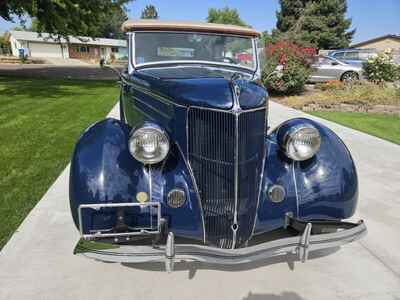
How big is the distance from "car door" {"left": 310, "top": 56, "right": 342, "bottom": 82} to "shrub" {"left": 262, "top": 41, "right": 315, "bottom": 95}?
1932 millimetres

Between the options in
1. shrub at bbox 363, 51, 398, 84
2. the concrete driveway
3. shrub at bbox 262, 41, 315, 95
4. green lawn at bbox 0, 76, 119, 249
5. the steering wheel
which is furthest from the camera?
shrub at bbox 363, 51, 398, 84

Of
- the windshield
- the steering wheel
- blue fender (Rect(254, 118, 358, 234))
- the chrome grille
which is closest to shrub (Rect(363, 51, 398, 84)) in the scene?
the steering wheel

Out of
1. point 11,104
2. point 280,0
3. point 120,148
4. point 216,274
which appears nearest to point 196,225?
point 216,274

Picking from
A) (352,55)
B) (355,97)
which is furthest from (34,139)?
(352,55)

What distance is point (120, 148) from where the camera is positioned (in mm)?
2523

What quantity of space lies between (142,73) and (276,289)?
229 cm

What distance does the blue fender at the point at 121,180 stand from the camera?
2322 mm

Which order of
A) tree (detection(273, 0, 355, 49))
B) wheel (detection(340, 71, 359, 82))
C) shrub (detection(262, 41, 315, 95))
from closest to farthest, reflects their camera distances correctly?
shrub (detection(262, 41, 315, 95)) < wheel (detection(340, 71, 359, 82)) < tree (detection(273, 0, 355, 49))

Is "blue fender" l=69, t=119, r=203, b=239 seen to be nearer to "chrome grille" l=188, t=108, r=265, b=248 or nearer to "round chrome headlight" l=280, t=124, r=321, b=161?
"chrome grille" l=188, t=108, r=265, b=248

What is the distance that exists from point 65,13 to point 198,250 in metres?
17.2

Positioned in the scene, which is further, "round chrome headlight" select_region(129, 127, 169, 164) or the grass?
the grass

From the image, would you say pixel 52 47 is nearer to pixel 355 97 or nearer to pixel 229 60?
pixel 355 97

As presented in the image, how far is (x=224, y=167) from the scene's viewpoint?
2.42 metres

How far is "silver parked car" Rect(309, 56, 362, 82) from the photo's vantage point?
1452 centimetres
